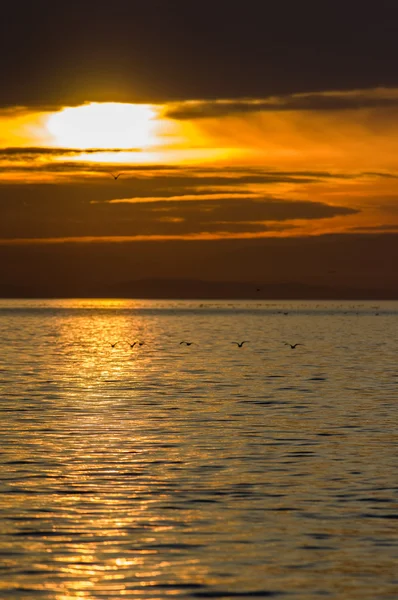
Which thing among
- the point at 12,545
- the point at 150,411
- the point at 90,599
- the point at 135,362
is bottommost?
the point at 90,599

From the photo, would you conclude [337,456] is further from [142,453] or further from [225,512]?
[225,512]

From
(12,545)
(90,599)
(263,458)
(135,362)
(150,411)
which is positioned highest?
(135,362)

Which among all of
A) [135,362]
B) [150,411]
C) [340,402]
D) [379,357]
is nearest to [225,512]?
[150,411]

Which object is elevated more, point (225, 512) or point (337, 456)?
point (337, 456)

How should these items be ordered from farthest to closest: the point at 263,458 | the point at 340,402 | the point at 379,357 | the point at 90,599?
the point at 379,357, the point at 340,402, the point at 263,458, the point at 90,599

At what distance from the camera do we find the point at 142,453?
3734cm

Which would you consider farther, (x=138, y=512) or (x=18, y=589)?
(x=138, y=512)

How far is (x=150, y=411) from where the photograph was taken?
5150 centimetres

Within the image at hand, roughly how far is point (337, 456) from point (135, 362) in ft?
192

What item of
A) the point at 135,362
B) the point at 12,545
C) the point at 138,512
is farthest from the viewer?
the point at 135,362

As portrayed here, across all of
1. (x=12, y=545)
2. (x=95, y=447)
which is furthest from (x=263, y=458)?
(x=12, y=545)

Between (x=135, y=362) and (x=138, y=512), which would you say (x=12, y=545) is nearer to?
(x=138, y=512)

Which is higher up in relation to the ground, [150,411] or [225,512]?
[150,411]

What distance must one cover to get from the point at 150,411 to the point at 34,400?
7.44 meters
